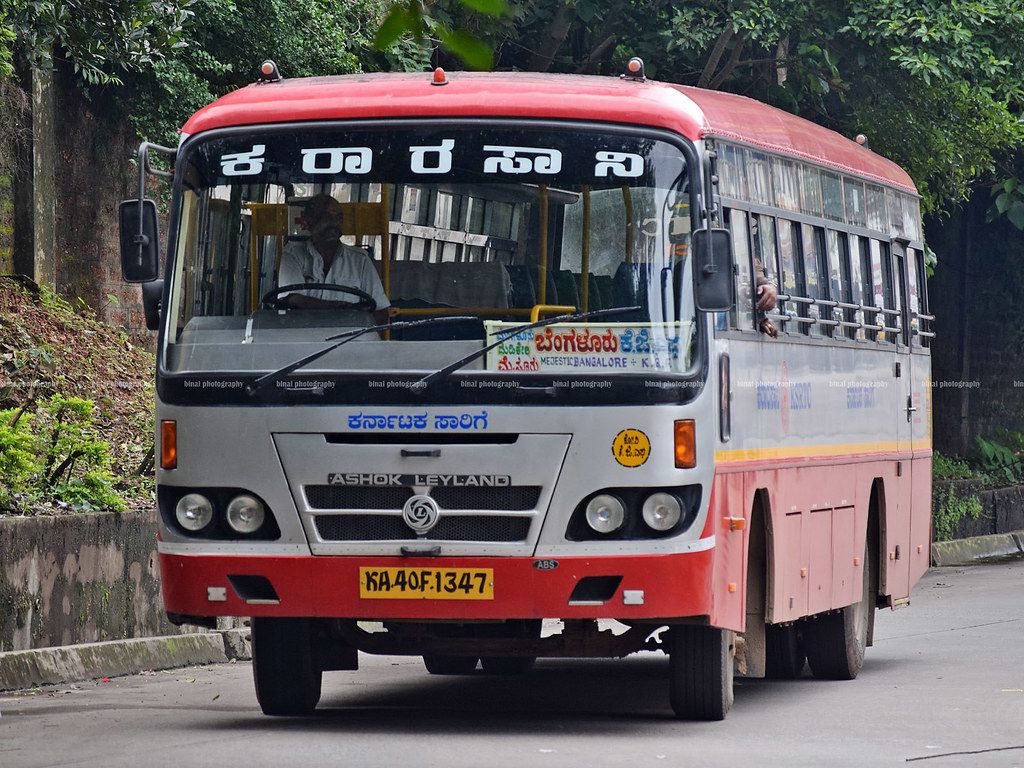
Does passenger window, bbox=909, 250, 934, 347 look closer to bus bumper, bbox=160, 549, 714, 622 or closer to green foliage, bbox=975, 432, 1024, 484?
bus bumper, bbox=160, 549, 714, 622

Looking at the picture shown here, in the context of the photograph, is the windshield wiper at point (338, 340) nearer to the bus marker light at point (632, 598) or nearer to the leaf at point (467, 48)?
the bus marker light at point (632, 598)

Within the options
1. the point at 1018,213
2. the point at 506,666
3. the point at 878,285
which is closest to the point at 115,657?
the point at 506,666

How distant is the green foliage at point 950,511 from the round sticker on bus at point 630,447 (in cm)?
1665

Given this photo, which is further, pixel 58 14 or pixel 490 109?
pixel 58 14

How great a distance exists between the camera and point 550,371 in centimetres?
905

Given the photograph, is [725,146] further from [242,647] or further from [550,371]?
[242,647]

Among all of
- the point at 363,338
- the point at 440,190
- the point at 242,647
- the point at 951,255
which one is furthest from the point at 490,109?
the point at 951,255

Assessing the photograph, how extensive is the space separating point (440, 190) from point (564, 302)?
0.73m

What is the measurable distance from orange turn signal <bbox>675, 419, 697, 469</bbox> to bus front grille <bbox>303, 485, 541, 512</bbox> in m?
Result: 0.61

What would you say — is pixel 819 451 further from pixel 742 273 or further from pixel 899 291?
pixel 899 291

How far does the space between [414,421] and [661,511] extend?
1107 millimetres

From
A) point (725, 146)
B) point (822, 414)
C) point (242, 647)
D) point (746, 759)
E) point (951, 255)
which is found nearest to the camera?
point (746, 759)

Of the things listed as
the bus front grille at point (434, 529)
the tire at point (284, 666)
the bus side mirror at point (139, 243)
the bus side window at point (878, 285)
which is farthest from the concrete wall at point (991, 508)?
the bus side mirror at point (139, 243)

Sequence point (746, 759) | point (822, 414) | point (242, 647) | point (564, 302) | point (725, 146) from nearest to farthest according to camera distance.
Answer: point (746, 759), point (564, 302), point (725, 146), point (822, 414), point (242, 647)
